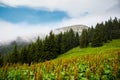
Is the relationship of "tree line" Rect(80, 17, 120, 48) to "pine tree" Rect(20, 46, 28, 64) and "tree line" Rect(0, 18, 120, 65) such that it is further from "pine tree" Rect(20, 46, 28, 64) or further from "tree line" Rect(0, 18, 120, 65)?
"pine tree" Rect(20, 46, 28, 64)

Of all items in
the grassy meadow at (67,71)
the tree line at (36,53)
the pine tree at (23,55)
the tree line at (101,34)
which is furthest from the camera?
the tree line at (101,34)

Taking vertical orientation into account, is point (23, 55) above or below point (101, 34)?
below

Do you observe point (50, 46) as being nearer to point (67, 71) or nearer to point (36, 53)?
point (36, 53)

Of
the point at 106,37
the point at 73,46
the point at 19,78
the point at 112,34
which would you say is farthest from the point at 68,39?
the point at 19,78

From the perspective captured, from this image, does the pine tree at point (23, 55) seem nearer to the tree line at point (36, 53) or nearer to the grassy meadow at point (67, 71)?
the tree line at point (36, 53)

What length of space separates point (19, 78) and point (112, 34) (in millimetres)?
124788

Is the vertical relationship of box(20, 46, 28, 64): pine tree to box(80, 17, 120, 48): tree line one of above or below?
below

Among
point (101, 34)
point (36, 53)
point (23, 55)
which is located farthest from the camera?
point (101, 34)

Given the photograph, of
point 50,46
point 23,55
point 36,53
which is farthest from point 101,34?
point 23,55

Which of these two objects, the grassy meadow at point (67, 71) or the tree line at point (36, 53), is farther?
the tree line at point (36, 53)

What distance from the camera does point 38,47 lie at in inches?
3652

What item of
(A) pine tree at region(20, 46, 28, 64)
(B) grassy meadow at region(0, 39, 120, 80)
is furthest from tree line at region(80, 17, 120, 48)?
(B) grassy meadow at region(0, 39, 120, 80)

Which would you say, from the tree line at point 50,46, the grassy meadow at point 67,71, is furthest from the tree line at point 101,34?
the grassy meadow at point 67,71

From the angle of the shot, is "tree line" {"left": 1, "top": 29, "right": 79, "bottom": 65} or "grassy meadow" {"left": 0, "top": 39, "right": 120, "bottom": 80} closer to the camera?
"grassy meadow" {"left": 0, "top": 39, "right": 120, "bottom": 80}
